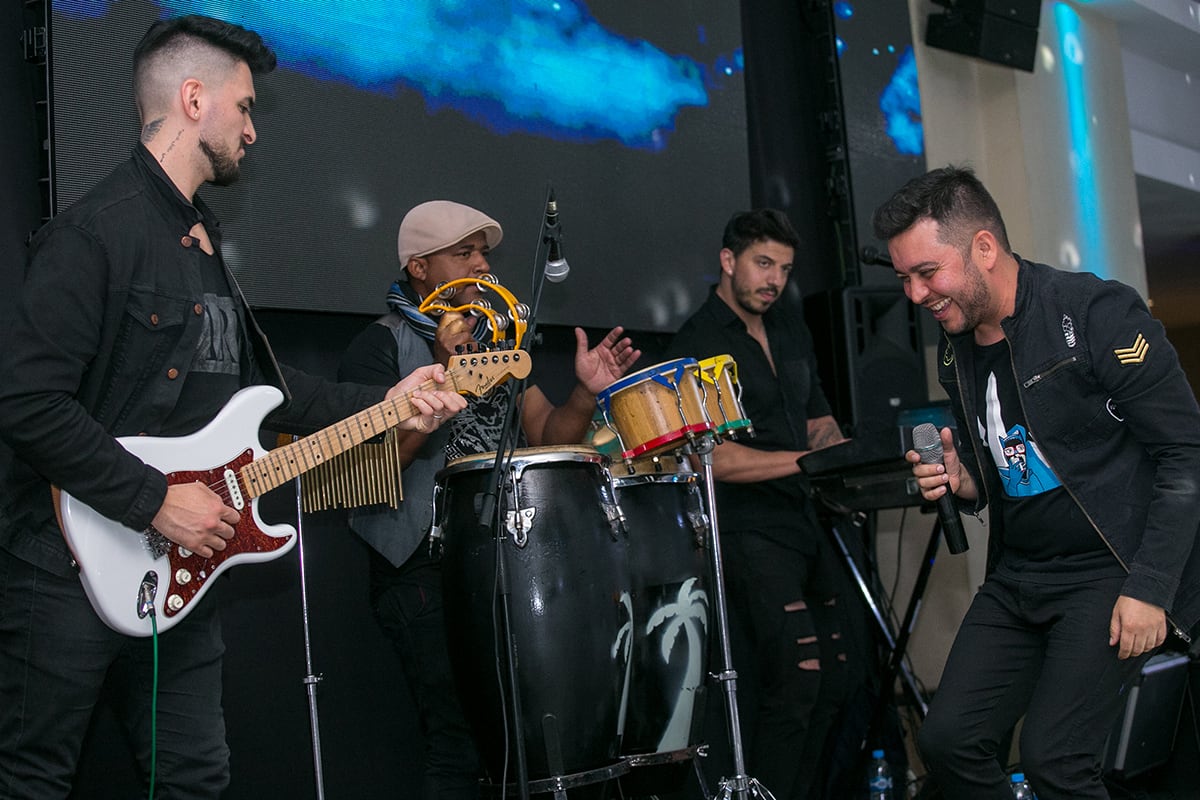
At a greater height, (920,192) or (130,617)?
(920,192)

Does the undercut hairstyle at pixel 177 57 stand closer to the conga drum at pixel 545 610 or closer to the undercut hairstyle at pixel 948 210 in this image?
the conga drum at pixel 545 610

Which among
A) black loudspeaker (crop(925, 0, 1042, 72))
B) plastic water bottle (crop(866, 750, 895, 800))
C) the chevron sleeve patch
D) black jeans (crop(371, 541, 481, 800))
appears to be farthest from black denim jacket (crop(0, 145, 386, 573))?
black loudspeaker (crop(925, 0, 1042, 72))

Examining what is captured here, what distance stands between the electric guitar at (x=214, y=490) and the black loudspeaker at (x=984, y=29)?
362 centimetres

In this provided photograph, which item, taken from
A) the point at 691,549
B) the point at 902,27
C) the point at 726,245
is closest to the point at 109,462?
the point at 691,549

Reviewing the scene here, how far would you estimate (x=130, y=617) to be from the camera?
92.7 inches

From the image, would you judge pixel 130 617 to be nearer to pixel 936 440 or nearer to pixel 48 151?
pixel 48 151

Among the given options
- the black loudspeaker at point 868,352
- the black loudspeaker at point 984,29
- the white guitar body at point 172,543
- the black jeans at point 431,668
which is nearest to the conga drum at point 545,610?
the black jeans at point 431,668

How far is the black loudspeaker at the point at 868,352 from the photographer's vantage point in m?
4.75

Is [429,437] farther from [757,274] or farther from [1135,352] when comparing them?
[1135,352]

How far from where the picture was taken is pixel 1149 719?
14.6 ft

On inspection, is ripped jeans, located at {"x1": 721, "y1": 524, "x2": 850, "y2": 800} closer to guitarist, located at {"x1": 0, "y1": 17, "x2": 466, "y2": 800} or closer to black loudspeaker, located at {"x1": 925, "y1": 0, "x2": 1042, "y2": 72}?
guitarist, located at {"x1": 0, "y1": 17, "x2": 466, "y2": 800}

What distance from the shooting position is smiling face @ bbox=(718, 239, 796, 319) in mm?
4273

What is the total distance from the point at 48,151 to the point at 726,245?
2.32m

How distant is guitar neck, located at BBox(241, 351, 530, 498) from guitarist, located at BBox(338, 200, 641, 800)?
13 cm
